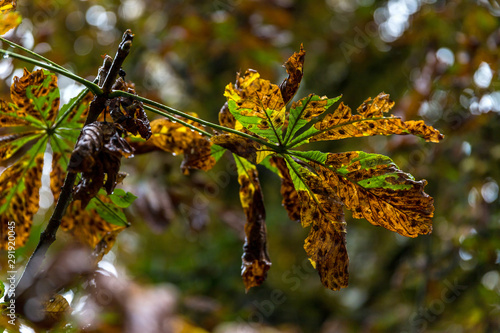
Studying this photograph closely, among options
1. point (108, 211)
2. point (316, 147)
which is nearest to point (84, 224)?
point (108, 211)

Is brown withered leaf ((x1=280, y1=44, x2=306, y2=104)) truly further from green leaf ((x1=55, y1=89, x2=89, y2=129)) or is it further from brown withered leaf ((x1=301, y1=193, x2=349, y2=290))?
green leaf ((x1=55, y1=89, x2=89, y2=129))

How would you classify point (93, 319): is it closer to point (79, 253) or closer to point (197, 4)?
point (79, 253)

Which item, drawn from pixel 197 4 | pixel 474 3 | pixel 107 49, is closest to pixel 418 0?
pixel 474 3

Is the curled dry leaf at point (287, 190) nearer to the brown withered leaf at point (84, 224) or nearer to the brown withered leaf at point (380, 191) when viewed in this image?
the brown withered leaf at point (380, 191)

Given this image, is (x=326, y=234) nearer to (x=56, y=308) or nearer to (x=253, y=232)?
(x=253, y=232)

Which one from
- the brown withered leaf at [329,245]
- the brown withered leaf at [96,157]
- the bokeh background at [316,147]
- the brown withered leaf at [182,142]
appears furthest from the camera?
the bokeh background at [316,147]

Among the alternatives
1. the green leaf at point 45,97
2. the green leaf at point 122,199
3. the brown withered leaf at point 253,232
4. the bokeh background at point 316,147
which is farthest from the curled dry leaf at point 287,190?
the bokeh background at point 316,147

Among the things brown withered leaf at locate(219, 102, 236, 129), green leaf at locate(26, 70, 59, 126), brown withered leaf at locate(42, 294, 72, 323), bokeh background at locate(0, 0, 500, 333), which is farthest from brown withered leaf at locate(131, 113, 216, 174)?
bokeh background at locate(0, 0, 500, 333)
